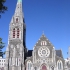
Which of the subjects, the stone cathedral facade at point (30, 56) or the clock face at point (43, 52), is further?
the clock face at point (43, 52)

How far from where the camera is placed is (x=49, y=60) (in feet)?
171

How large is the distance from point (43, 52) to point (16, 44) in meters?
8.71

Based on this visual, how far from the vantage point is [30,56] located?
182 ft

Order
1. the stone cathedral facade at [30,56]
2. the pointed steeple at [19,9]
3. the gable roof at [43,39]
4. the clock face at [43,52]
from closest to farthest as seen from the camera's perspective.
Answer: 1. the stone cathedral facade at [30,56]
2. the clock face at [43,52]
3. the gable roof at [43,39]
4. the pointed steeple at [19,9]

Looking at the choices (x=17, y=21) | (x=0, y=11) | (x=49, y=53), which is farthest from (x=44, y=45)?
(x=0, y=11)

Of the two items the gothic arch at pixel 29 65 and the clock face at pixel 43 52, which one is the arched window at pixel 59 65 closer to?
the clock face at pixel 43 52

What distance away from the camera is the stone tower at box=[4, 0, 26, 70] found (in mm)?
52000

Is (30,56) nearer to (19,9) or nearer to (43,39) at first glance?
(43,39)

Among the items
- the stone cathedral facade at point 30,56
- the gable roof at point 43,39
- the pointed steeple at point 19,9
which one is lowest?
the stone cathedral facade at point 30,56

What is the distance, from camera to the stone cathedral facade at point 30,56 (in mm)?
51750

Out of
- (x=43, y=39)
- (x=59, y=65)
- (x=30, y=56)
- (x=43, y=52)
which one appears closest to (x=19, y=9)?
(x=43, y=39)

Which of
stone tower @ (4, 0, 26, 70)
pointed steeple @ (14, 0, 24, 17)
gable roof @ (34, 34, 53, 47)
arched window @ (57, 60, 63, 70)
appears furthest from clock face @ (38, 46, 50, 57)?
pointed steeple @ (14, 0, 24, 17)

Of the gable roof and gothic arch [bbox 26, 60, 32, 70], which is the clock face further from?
gothic arch [bbox 26, 60, 32, 70]

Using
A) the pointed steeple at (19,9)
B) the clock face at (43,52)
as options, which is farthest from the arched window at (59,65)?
the pointed steeple at (19,9)
